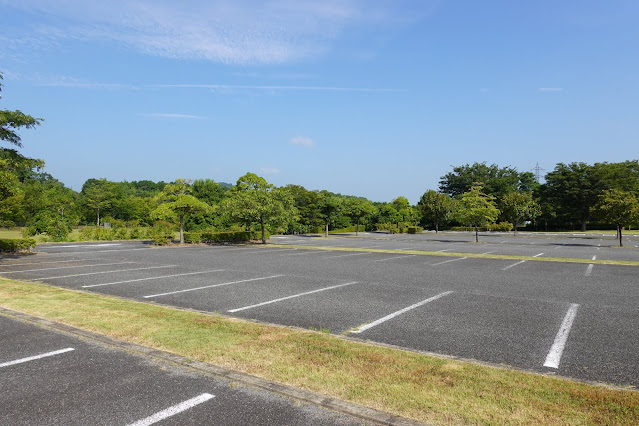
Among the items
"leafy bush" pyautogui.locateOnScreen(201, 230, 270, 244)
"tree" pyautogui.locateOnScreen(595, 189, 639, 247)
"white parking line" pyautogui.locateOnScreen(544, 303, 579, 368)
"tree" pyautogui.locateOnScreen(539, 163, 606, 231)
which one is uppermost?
"tree" pyautogui.locateOnScreen(539, 163, 606, 231)

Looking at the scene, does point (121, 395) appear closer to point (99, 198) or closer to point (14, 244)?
point (14, 244)

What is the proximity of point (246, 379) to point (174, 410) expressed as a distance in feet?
2.87

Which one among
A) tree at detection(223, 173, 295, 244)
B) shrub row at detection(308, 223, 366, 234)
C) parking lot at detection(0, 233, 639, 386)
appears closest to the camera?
parking lot at detection(0, 233, 639, 386)

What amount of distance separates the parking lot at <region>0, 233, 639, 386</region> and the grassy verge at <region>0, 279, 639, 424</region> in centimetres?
70

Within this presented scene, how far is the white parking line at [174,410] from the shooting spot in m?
3.59

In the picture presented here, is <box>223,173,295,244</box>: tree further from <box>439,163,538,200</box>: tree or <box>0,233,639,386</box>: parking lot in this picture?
<box>439,163,538,200</box>: tree

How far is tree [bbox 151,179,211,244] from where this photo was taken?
2770 centimetres

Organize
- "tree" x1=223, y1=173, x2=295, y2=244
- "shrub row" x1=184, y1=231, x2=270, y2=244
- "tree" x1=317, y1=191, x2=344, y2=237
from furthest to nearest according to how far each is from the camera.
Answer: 1. "tree" x1=317, y1=191, x2=344, y2=237
2. "shrub row" x1=184, y1=231, x2=270, y2=244
3. "tree" x1=223, y1=173, x2=295, y2=244

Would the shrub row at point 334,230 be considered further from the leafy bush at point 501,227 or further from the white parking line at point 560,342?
the white parking line at point 560,342

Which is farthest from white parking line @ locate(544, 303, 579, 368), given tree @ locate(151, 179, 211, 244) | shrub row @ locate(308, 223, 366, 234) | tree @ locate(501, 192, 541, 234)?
shrub row @ locate(308, 223, 366, 234)

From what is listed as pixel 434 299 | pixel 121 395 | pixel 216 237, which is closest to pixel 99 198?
pixel 216 237

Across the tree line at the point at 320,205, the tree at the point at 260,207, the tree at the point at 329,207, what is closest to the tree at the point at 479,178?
the tree line at the point at 320,205

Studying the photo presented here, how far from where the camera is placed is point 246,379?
4.43 metres

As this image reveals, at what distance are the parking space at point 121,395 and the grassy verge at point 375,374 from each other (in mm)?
413
